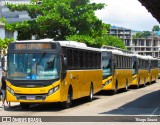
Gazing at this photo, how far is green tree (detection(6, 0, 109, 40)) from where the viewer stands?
129ft

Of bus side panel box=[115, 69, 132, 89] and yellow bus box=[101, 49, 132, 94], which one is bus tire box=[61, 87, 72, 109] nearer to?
yellow bus box=[101, 49, 132, 94]

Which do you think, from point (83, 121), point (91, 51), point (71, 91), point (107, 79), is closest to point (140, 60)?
point (107, 79)

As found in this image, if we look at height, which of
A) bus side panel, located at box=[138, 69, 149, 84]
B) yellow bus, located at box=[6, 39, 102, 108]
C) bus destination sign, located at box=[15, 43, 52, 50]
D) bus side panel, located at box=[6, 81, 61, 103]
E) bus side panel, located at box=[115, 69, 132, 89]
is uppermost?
bus destination sign, located at box=[15, 43, 52, 50]

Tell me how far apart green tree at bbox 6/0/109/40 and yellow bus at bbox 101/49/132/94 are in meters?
7.00

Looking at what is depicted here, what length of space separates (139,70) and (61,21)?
8301mm

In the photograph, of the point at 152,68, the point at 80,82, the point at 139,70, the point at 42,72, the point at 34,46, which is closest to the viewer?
the point at 42,72

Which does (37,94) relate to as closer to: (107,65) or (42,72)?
(42,72)

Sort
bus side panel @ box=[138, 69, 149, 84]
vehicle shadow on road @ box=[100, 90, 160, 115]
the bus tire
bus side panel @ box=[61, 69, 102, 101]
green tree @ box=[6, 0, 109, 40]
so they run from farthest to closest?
bus side panel @ box=[138, 69, 149, 84] < green tree @ box=[6, 0, 109, 40] < the bus tire < bus side panel @ box=[61, 69, 102, 101] < vehicle shadow on road @ box=[100, 90, 160, 115]

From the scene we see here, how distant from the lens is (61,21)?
39.0 m

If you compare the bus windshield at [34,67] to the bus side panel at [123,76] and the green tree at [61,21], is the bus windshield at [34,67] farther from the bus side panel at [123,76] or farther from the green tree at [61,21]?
the green tree at [61,21]

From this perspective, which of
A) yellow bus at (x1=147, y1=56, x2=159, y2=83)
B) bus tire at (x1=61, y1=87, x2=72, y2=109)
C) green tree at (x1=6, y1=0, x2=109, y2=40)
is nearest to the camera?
bus tire at (x1=61, y1=87, x2=72, y2=109)

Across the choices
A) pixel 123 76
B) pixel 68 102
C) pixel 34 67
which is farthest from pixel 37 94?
pixel 123 76

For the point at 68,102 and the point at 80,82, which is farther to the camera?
the point at 80,82

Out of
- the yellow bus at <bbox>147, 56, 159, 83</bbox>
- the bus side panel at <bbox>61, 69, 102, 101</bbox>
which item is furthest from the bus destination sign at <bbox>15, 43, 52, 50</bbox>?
the yellow bus at <bbox>147, 56, 159, 83</bbox>
